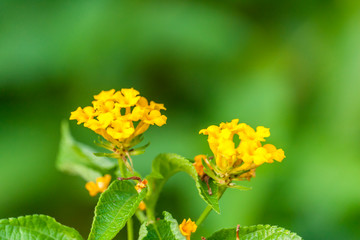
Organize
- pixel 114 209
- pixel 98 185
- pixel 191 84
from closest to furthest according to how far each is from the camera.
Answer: pixel 114 209
pixel 98 185
pixel 191 84

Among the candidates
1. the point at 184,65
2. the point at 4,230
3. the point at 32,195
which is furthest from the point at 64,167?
the point at 184,65

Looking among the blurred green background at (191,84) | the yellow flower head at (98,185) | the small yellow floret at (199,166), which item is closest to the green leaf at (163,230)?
the small yellow floret at (199,166)

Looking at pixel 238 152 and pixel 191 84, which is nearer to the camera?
pixel 238 152

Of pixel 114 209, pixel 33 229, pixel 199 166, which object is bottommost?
pixel 33 229

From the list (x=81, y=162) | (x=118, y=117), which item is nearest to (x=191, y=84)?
(x=81, y=162)

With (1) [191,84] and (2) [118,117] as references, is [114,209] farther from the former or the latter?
(1) [191,84]

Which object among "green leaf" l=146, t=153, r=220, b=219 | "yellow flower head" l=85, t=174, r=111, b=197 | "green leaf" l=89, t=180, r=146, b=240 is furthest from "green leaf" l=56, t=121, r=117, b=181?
"green leaf" l=89, t=180, r=146, b=240

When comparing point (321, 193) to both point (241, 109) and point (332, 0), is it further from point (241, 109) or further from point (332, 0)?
point (332, 0)
